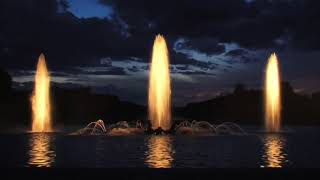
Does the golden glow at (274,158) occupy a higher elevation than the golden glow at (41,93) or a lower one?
lower

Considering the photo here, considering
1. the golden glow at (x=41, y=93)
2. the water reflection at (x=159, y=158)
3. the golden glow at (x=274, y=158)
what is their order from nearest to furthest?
the water reflection at (x=159, y=158)
the golden glow at (x=274, y=158)
the golden glow at (x=41, y=93)

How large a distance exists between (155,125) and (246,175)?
40258 mm

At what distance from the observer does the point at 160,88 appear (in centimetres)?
5928

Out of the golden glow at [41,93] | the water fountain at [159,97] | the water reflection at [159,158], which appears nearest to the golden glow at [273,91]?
the water fountain at [159,97]

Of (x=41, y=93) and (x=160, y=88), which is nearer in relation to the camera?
(x=160, y=88)

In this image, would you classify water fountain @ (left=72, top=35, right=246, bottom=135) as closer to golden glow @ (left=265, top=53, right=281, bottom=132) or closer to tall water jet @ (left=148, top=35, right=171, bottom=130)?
tall water jet @ (left=148, top=35, right=171, bottom=130)

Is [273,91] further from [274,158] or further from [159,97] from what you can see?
[274,158]

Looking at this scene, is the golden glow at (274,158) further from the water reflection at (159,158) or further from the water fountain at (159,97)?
the water fountain at (159,97)

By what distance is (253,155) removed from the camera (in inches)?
1233

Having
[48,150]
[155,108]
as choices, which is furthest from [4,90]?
[48,150]

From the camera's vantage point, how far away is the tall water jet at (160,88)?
58.1m

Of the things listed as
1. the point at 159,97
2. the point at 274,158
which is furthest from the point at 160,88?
the point at 274,158

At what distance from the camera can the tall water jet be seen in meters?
58.1

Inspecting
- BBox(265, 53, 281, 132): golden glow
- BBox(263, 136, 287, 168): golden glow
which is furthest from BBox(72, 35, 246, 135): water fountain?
BBox(263, 136, 287, 168): golden glow
